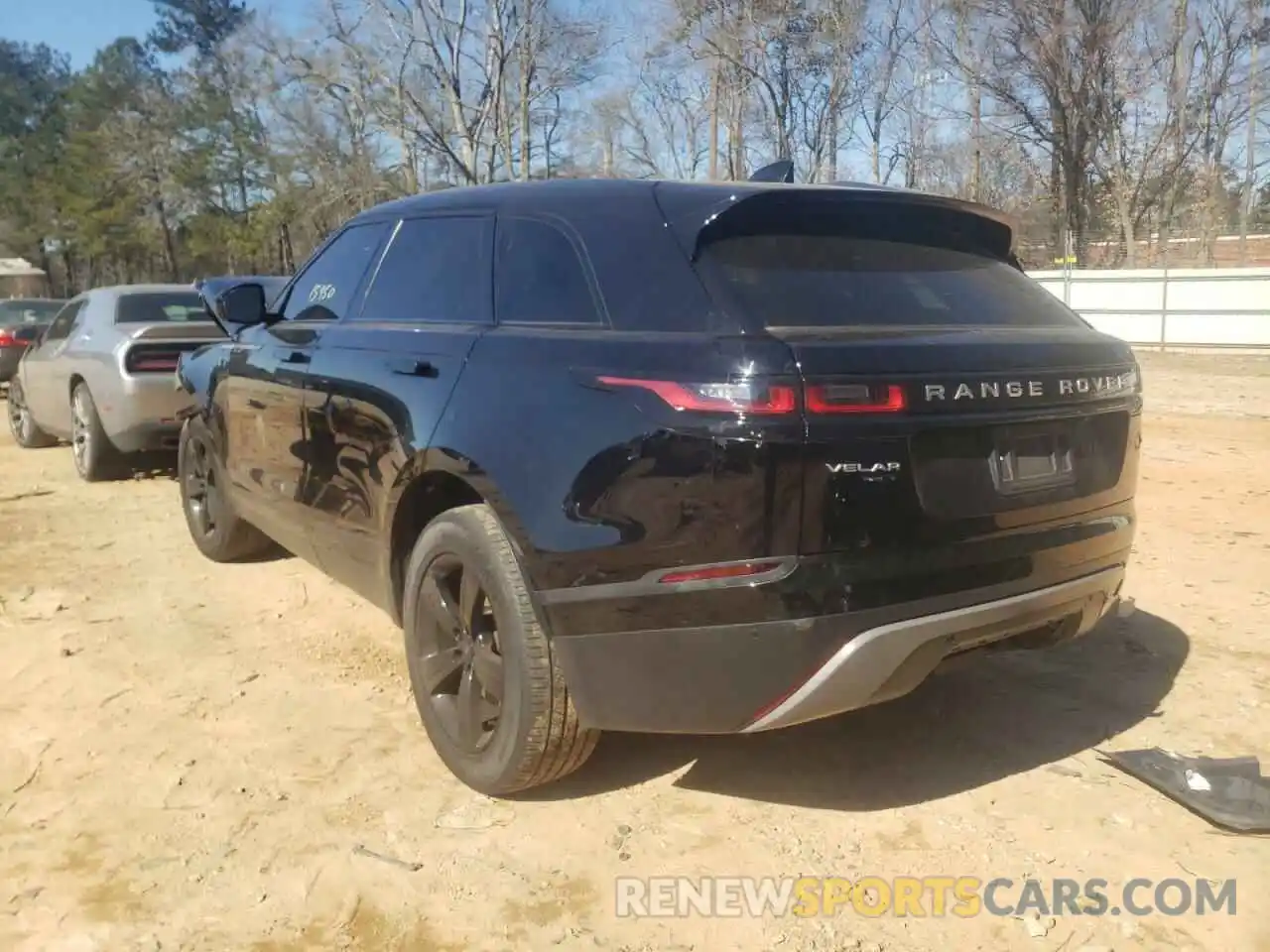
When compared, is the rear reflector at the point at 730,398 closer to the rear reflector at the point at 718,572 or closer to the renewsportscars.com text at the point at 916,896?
the rear reflector at the point at 718,572

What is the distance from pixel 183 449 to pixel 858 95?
88.8ft

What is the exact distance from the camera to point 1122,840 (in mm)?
2975

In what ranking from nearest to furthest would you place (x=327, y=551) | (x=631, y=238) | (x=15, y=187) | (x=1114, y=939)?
(x=1114, y=939)
(x=631, y=238)
(x=327, y=551)
(x=15, y=187)

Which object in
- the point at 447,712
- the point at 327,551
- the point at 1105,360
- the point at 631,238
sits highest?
the point at 631,238

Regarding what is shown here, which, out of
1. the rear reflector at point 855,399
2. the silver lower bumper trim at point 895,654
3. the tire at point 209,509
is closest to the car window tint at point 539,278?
the rear reflector at point 855,399

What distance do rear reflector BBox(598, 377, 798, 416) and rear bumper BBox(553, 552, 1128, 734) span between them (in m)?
0.50

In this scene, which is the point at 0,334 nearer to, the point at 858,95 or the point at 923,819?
the point at 923,819

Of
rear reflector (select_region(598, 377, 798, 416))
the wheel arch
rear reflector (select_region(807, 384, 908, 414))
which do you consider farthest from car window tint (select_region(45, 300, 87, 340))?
rear reflector (select_region(807, 384, 908, 414))

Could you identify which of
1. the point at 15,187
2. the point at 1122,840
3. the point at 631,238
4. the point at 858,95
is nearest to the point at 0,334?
the point at 631,238

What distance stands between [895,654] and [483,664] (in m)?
1.17

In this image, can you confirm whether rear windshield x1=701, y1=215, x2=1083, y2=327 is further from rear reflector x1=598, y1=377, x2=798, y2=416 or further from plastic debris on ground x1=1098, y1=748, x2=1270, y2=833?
plastic debris on ground x1=1098, y1=748, x2=1270, y2=833

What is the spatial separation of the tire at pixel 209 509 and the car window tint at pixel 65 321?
367 cm

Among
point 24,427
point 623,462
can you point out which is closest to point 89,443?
point 24,427

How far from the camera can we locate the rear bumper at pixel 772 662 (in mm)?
2625
